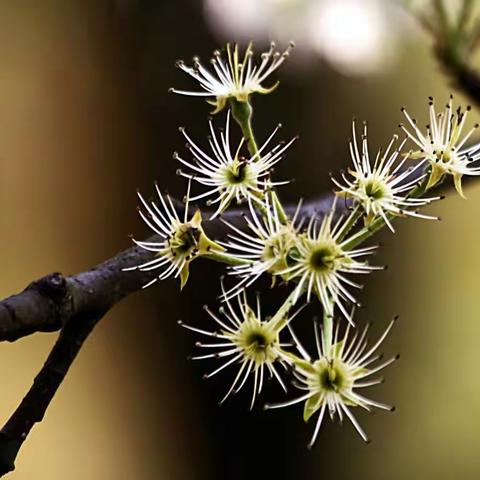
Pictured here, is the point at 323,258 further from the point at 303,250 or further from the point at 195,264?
the point at 195,264

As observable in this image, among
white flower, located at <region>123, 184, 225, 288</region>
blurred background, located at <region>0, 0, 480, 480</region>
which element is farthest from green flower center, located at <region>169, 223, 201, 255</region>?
blurred background, located at <region>0, 0, 480, 480</region>

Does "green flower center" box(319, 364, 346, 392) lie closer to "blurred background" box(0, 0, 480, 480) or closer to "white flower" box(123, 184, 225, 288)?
"white flower" box(123, 184, 225, 288)

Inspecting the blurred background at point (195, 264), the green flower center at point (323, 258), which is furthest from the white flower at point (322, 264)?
the blurred background at point (195, 264)

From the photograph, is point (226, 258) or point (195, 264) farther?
point (195, 264)

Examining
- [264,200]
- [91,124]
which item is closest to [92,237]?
[91,124]

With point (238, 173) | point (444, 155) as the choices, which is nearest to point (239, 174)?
point (238, 173)

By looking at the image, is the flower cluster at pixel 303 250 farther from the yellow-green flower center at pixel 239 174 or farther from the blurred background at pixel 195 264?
the blurred background at pixel 195 264

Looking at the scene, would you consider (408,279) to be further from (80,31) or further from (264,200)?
(264,200)
